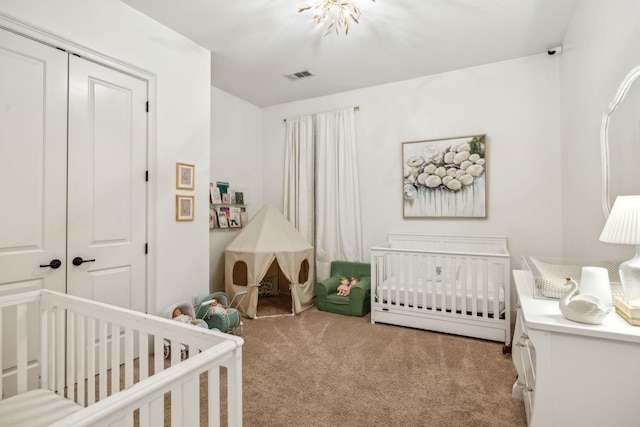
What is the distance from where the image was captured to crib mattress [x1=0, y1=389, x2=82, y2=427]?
120cm

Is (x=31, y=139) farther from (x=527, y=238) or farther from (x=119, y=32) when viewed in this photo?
(x=527, y=238)

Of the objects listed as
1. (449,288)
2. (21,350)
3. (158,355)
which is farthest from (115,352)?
(449,288)

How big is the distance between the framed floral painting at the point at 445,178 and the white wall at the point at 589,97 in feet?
2.37

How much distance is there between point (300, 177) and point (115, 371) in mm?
3238

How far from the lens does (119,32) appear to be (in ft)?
7.68

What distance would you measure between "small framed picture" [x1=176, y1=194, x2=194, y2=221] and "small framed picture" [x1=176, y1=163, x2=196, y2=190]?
0.09 meters

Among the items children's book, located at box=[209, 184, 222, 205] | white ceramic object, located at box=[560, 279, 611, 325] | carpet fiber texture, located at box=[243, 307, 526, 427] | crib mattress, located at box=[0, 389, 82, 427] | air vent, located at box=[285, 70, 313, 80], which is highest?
air vent, located at box=[285, 70, 313, 80]

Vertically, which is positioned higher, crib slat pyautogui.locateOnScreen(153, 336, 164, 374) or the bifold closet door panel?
the bifold closet door panel

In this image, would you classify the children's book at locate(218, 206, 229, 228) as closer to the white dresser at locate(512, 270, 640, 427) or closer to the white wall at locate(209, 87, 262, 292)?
the white wall at locate(209, 87, 262, 292)

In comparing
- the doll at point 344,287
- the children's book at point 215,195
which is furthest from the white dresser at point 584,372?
the children's book at point 215,195

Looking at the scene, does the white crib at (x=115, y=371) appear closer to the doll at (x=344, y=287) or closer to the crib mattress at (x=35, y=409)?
the crib mattress at (x=35, y=409)

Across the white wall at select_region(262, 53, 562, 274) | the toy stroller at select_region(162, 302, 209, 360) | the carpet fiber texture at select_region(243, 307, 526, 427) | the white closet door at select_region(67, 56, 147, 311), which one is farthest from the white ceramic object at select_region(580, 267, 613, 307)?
the white closet door at select_region(67, 56, 147, 311)

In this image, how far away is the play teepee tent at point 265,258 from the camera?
340 cm

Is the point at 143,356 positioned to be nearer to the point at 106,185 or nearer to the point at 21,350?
the point at 21,350
